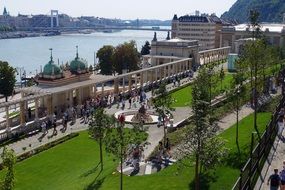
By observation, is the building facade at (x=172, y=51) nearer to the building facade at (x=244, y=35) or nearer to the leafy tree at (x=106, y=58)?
the leafy tree at (x=106, y=58)

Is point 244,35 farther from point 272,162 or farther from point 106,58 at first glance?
point 272,162

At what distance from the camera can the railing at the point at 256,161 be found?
16950 millimetres

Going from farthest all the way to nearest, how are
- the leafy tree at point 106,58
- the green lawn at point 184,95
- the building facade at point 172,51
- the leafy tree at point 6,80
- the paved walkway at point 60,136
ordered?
the building facade at point 172,51
the leafy tree at point 106,58
the leafy tree at point 6,80
the green lawn at point 184,95
the paved walkway at point 60,136

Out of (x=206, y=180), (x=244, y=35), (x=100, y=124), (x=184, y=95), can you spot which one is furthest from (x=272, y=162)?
(x=244, y=35)

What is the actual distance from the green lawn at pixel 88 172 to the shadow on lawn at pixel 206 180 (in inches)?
7.5

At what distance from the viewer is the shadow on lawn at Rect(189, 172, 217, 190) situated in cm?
2167

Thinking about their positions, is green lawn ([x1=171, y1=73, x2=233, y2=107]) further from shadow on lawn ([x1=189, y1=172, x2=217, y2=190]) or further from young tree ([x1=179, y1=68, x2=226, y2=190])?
young tree ([x1=179, y1=68, x2=226, y2=190])

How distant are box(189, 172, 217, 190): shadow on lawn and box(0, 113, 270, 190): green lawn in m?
0.19

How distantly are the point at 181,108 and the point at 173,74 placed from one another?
77.8 feet

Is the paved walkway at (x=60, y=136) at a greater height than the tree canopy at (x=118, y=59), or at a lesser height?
lesser

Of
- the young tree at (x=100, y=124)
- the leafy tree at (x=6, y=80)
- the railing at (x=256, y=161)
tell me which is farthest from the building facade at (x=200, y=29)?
the railing at (x=256, y=161)

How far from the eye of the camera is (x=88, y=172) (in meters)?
26.9

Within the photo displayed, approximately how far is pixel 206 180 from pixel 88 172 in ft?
25.7

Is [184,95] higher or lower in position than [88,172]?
higher
